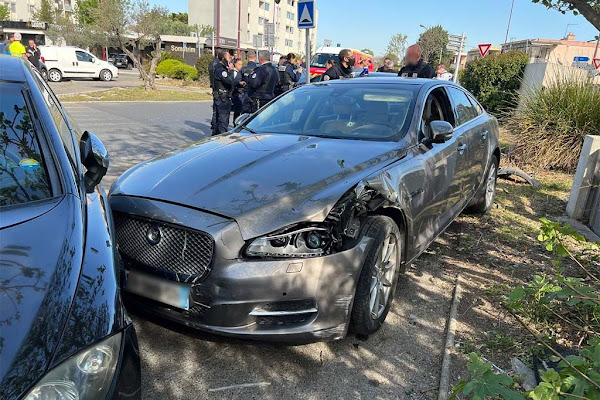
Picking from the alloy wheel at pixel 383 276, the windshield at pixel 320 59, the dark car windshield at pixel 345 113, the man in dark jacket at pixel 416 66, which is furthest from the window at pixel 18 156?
the windshield at pixel 320 59

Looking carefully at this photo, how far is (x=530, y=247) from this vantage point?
4.73m

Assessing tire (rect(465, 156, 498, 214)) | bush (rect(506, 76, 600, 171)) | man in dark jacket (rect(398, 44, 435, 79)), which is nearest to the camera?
tire (rect(465, 156, 498, 214))

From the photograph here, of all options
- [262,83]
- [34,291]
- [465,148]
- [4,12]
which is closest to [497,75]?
[262,83]

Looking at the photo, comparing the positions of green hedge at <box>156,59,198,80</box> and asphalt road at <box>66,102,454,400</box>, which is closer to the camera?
asphalt road at <box>66,102,454,400</box>

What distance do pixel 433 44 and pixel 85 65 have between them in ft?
146

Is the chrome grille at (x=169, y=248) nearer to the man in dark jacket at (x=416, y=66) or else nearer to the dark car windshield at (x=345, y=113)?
the dark car windshield at (x=345, y=113)

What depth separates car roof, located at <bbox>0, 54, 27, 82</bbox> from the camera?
264cm

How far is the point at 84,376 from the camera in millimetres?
1533

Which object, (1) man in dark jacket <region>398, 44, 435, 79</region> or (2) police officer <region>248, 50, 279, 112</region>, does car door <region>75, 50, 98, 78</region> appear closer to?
(2) police officer <region>248, 50, 279, 112</region>

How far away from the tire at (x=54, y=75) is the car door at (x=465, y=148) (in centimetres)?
2527

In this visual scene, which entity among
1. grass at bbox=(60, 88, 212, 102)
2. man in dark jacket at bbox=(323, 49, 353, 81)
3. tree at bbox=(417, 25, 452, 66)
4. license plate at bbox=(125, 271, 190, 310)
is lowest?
grass at bbox=(60, 88, 212, 102)

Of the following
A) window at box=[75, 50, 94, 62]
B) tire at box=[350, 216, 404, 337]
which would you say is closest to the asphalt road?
tire at box=[350, 216, 404, 337]

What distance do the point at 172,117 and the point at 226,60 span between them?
439 cm

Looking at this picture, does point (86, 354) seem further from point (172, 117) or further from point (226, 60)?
point (172, 117)
